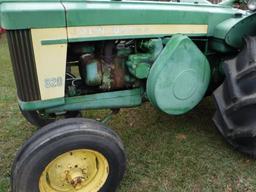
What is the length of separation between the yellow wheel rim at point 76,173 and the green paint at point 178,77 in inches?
23.7

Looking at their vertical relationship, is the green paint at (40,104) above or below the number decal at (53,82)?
below

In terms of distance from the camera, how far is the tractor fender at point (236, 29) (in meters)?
2.50

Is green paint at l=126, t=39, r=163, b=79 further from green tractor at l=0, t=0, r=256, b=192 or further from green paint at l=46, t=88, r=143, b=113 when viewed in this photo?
green paint at l=46, t=88, r=143, b=113

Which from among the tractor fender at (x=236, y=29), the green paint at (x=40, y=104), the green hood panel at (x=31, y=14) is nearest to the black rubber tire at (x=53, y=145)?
the green paint at (x=40, y=104)

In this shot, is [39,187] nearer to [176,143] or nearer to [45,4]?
[45,4]

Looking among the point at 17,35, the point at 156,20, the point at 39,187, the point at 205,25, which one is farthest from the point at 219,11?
the point at 39,187

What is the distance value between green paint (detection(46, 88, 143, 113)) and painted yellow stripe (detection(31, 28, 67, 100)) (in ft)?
0.61

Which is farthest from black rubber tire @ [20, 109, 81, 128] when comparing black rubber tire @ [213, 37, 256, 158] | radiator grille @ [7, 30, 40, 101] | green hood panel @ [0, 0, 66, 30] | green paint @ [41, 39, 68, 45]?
black rubber tire @ [213, 37, 256, 158]

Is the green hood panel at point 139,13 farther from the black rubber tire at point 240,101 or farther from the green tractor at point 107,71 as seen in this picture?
the black rubber tire at point 240,101

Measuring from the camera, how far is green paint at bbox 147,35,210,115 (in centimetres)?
235

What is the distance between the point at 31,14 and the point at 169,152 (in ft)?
5.13

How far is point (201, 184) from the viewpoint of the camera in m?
2.46

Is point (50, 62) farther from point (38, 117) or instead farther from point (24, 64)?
point (38, 117)

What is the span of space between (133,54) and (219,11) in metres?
0.78
